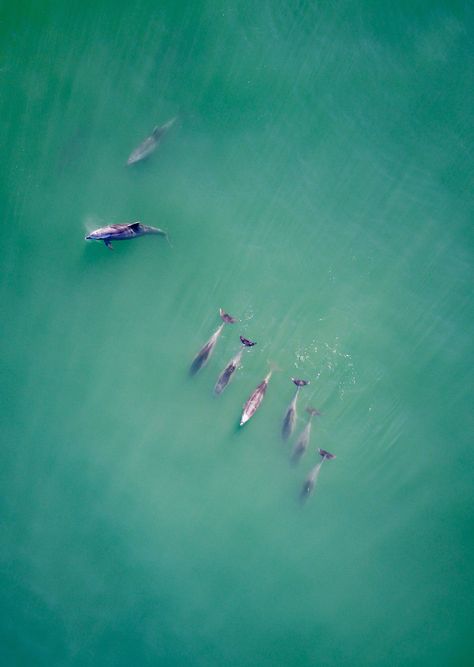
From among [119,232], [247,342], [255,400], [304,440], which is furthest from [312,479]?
[119,232]

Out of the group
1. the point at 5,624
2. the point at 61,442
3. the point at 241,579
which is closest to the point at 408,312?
the point at 241,579

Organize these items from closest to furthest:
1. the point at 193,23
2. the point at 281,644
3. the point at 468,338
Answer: the point at 193,23 → the point at 468,338 → the point at 281,644

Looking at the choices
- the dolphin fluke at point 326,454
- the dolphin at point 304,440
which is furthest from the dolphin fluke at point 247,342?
the dolphin fluke at point 326,454

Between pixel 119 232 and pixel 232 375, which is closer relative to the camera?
pixel 119 232

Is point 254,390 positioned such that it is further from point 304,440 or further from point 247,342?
point 304,440

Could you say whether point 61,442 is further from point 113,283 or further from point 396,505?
point 396,505

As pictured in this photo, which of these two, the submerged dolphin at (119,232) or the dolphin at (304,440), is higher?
the submerged dolphin at (119,232)

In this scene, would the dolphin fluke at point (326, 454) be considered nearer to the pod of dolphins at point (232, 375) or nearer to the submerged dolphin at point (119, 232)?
the pod of dolphins at point (232, 375)
